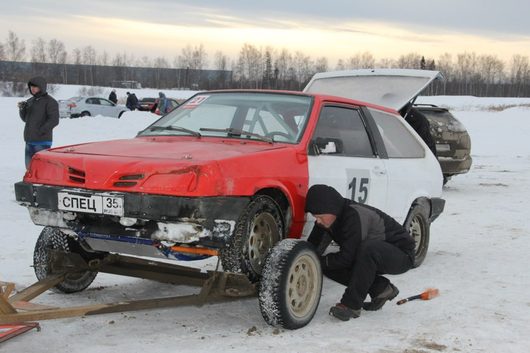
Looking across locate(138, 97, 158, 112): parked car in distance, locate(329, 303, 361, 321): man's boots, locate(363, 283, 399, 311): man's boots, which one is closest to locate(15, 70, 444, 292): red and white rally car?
locate(329, 303, 361, 321): man's boots

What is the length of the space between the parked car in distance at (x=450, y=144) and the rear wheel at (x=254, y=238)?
8.48 m

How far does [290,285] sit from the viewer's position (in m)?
4.42

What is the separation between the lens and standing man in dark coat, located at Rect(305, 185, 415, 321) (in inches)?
183

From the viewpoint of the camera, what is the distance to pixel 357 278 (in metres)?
4.69

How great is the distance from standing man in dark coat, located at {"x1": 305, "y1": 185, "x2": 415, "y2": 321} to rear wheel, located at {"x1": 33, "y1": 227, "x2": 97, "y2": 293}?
190 cm

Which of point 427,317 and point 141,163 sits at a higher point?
point 141,163

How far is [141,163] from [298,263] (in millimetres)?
1268

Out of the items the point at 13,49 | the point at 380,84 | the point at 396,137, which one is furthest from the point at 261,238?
the point at 13,49

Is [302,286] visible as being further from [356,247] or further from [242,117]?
[242,117]

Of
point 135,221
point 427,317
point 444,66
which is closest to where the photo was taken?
point 135,221

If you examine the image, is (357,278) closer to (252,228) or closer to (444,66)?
(252,228)

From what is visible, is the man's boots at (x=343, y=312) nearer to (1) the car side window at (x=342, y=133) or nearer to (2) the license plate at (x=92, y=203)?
(1) the car side window at (x=342, y=133)

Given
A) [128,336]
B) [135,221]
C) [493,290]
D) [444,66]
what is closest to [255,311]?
[128,336]

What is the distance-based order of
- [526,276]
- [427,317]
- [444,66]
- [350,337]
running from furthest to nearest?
[444,66]
[526,276]
[427,317]
[350,337]
